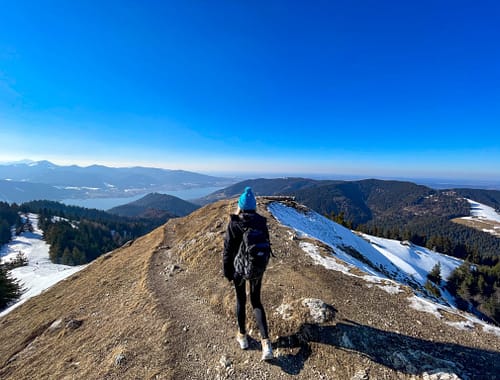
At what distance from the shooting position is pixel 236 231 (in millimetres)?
5887

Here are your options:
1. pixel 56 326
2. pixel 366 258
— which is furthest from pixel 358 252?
pixel 56 326

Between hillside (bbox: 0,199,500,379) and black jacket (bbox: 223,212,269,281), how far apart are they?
8.70 feet

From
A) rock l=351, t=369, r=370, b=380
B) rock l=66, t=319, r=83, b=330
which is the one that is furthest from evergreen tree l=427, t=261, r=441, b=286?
rock l=66, t=319, r=83, b=330

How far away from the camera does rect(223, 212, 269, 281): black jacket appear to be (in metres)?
5.76

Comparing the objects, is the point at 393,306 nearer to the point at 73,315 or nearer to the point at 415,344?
the point at 415,344

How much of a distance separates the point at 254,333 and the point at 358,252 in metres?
22.0

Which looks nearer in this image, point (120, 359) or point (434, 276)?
point (120, 359)

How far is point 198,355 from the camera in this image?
676cm

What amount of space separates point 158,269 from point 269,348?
1062 centimetres

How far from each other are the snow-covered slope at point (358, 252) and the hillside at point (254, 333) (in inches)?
137

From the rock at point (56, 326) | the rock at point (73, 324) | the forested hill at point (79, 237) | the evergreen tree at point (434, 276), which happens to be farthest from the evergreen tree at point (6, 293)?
the forested hill at point (79, 237)

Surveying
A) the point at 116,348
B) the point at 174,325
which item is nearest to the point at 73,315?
the point at 116,348

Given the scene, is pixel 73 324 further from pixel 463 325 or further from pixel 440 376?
pixel 463 325

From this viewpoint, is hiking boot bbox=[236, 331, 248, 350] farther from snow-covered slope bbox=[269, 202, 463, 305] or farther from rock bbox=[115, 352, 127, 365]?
snow-covered slope bbox=[269, 202, 463, 305]
